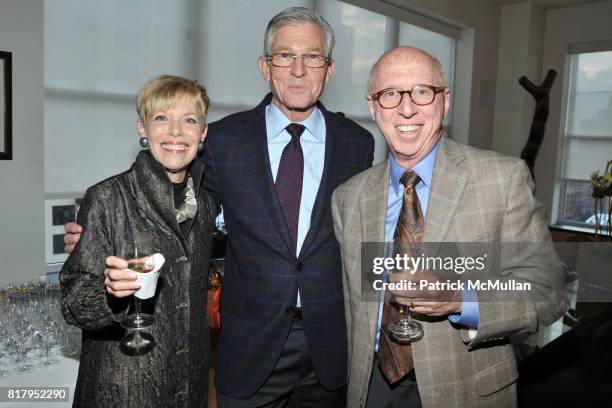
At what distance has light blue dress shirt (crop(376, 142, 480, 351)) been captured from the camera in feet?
4.42

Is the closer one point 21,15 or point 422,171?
point 422,171

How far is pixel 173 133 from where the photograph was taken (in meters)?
1.71

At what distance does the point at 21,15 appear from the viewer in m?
2.89

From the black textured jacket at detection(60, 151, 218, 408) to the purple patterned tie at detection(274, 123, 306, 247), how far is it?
359 millimetres

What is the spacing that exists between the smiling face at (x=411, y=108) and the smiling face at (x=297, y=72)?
394 mm

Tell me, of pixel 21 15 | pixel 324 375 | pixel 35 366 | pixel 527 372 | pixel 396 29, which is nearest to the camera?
pixel 324 375

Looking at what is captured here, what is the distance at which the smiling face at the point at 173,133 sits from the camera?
5.63 feet

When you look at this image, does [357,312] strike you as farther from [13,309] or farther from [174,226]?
[13,309]

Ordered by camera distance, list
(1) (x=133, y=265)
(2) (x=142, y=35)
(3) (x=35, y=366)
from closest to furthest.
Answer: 1. (1) (x=133, y=265)
2. (3) (x=35, y=366)
3. (2) (x=142, y=35)

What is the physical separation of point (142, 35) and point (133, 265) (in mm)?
2959

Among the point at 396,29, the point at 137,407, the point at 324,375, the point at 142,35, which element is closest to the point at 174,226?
the point at 137,407

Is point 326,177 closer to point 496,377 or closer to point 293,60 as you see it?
point 293,60

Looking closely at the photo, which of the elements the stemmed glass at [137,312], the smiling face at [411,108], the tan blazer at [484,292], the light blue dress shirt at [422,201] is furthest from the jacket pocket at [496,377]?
the stemmed glass at [137,312]

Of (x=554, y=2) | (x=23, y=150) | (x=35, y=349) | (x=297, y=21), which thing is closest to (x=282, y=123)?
(x=297, y=21)
